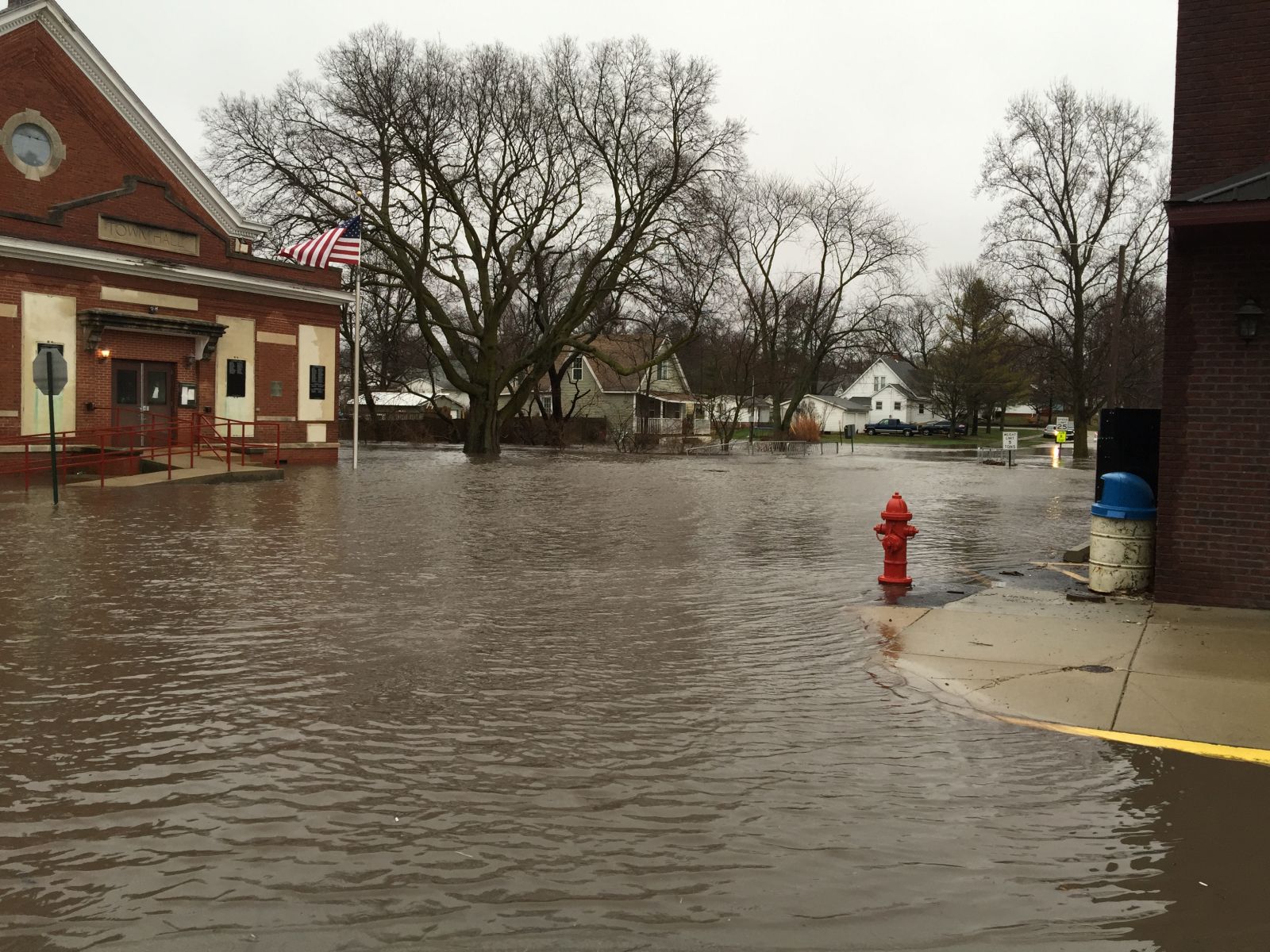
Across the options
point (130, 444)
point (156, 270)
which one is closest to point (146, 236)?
point (156, 270)

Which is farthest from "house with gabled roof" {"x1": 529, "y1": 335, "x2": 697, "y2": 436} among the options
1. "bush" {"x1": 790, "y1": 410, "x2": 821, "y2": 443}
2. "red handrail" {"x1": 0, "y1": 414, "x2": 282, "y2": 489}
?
"red handrail" {"x1": 0, "y1": 414, "x2": 282, "y2": 489}

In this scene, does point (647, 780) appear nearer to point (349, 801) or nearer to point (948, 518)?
point (349, 801)

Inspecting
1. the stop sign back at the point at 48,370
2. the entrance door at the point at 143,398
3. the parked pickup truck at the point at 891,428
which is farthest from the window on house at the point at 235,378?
the parked pickup truck at the point at 891,428

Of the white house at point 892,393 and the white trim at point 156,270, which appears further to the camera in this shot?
the white house at point 892,393

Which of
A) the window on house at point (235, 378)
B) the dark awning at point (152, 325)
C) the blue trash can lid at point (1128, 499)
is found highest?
the dark awning at point (152, 325)

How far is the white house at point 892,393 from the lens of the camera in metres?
115

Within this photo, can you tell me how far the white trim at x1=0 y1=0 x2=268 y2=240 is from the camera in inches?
1119

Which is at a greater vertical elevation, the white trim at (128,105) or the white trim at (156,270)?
the white trim at (128,105)

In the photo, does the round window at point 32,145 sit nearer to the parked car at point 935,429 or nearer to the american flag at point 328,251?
the american flag at point 328,251

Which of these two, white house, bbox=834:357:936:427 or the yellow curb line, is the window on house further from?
white house, bbox=834:357:936:427

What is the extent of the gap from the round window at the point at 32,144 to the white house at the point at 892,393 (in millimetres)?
92891

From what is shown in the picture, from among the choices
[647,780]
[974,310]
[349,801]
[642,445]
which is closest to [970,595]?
[647,780]

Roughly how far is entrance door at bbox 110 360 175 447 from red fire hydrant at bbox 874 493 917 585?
22.9m

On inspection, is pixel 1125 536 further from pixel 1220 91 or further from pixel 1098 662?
pixel 1220 91
